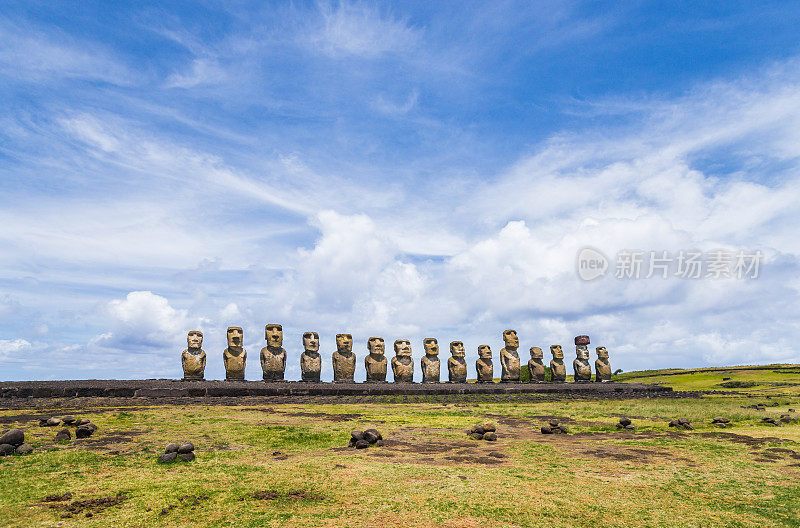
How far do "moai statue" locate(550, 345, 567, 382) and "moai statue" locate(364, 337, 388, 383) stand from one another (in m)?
12.7

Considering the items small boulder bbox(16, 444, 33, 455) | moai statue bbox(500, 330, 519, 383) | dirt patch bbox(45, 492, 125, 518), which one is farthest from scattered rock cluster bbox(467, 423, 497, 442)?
moai statue bbox(500, 330, 519, 383)

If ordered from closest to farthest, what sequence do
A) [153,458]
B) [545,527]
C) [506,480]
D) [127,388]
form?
1. [545,527]
2. [506,480]
3. [153,458]
4. [127,388]

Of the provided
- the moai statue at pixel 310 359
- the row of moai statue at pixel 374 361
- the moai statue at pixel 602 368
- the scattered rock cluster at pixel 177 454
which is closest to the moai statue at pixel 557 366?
the row of moai statue at pixel 374 361

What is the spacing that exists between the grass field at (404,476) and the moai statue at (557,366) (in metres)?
20.8

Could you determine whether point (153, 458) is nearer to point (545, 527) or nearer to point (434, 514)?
point (434, 514)

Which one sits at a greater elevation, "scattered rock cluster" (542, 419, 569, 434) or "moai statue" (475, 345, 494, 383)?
"moai statue" (475, 345, 494, 383)

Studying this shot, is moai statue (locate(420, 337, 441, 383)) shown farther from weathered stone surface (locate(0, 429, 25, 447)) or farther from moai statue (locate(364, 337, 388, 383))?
weathered stone surface (locate(0, 429, 25, 447))

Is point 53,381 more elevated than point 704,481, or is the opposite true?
point 53,381

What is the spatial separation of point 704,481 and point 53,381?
2529cm

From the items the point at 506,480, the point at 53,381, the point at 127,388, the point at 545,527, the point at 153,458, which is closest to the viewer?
the point at 545,527

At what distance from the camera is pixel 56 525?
223 inches

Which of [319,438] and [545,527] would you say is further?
[319,438]

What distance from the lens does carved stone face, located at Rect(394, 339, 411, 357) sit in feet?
95.5

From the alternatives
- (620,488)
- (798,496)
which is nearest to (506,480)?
(620,488)
